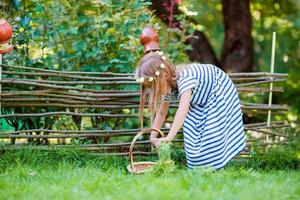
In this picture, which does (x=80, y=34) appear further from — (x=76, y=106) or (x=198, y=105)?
(x=198, y=105)

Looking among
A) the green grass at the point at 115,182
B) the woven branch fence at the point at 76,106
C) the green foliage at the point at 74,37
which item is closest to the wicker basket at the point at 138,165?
the green grass at the point at 115,182

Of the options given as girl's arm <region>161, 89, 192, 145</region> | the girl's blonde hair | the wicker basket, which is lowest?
the wicker basket

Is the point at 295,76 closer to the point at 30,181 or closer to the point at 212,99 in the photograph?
the point at 212,99

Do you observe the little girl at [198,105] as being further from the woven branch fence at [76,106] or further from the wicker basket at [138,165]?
the woven branch fence at [76,106]

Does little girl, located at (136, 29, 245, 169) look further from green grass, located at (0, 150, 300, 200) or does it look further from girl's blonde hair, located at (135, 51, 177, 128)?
green grass, located at (0, 150, 300, 200)

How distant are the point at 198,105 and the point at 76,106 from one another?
0.99 meters

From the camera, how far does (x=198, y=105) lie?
405cm

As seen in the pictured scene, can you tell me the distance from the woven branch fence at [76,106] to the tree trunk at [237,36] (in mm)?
2161

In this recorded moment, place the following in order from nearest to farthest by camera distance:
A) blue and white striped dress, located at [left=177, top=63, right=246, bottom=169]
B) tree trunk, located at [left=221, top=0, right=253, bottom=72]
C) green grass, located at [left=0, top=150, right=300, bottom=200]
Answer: green grass, located at [left=0, top=150, right=300, bottom=200]
blue and white striped dress, located at [left=177, top=63, right=246, bottom=169]
tree trunk, located at [left=221, top=0, right=253, bottom=72]

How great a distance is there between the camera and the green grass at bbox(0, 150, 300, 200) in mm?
3055

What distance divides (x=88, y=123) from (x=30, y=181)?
1.49 metres

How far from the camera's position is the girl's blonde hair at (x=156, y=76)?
384cm

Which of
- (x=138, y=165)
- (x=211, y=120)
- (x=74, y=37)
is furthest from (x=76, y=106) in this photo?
(x=211, y=120)

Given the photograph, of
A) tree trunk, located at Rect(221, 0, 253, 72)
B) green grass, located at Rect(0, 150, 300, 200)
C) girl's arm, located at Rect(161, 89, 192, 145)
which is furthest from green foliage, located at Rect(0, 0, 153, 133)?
tree trunk, located at Rect(221, 0, 253, 72)
